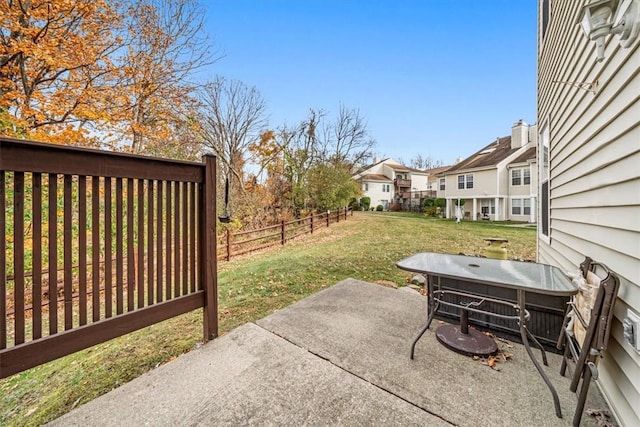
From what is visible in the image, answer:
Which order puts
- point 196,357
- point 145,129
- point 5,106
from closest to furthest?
point 196,357, point 5,106, point 145,129

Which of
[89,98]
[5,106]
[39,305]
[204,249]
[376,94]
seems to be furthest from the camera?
[376,94]

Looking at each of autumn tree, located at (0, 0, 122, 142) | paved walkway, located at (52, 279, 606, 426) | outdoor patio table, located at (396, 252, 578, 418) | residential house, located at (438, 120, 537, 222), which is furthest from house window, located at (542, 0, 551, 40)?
residential house, located at (438, 120, 537, 222)

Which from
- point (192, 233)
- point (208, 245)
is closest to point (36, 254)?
point (192, 233)

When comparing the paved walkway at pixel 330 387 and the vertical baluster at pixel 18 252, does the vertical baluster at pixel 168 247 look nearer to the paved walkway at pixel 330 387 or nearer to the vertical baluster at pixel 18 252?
the paved walkway at pixel 330 387

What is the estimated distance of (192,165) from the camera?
2.29 meters

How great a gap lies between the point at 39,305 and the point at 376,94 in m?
14.7

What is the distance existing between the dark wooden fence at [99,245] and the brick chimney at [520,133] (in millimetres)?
21480

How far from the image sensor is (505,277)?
2.03 meters

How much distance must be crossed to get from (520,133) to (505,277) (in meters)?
20.6

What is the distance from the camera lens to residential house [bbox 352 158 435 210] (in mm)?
29280

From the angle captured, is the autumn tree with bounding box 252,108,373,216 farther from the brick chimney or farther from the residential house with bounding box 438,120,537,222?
the brick chimney

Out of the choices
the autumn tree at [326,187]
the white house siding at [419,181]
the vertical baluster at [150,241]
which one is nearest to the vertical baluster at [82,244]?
the vertical baluster at [150,241]

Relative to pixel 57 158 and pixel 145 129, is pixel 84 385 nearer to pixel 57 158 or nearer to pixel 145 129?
pixel 57 158

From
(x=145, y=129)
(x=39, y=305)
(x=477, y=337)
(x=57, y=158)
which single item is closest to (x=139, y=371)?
(x=39, y=305)
